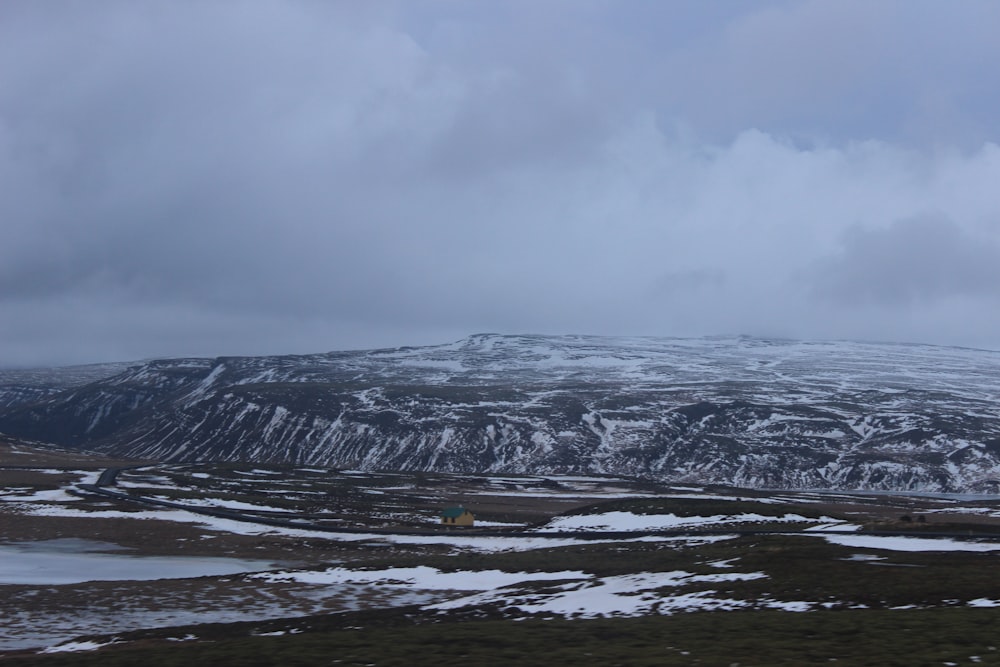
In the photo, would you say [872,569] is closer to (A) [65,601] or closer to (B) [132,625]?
(B) [132,625]

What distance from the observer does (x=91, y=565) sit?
2255 inches

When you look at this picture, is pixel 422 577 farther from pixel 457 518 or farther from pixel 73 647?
pixel 457 518

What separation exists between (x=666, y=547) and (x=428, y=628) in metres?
31.7

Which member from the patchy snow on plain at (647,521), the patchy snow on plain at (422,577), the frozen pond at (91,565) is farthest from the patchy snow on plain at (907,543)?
the frozen pond at (91,565)

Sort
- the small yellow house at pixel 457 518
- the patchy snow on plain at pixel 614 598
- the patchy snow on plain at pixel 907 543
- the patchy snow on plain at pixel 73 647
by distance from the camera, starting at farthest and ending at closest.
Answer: the small yellow house at pixel 457 518
the patchy snow on plain at pixel 907 543
the patchy snow on plain at pixel 614 598
the patchy snow on plain at pixel 73 647

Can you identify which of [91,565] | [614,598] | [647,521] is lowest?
[647,521]

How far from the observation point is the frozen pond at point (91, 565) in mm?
51750

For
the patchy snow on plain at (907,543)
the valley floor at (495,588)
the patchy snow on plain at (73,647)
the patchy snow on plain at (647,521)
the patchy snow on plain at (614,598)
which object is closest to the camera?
the valley floor at (495,588)

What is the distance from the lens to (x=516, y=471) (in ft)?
653

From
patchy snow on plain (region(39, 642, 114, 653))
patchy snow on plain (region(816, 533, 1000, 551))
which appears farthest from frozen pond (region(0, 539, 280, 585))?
patchy snow on plain (region(816, 533, 1000, 551))

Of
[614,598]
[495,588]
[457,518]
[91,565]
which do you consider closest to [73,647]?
[495,588]

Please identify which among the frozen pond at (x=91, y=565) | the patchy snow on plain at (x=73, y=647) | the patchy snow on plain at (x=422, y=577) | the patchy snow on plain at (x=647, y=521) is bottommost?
the patchy snow on plain at (x=647, y=521)

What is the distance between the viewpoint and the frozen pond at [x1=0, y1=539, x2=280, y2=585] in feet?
170

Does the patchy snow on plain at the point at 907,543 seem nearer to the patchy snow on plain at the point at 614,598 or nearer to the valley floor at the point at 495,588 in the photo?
the valley floor at the point at 495,588
